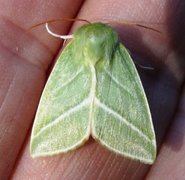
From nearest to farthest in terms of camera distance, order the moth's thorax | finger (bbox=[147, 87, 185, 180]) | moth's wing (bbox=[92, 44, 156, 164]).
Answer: moth's wing (bbox=[92, 44, 156, 164]), the moth's thorax, finger (bbox=[147, 87, 185, 180])

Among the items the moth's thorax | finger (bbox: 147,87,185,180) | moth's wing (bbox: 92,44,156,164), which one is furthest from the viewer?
finger (bbox: 147,87,185,180)

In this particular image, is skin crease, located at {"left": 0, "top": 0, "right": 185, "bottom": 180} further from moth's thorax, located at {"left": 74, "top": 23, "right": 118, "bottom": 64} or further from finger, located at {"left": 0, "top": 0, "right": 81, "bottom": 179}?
moth's thorax, located at {"left": 74, "top": 23, "right": 118, "bottom": 64}

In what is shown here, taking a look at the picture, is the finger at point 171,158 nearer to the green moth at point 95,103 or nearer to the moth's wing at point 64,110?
the green moth at point 95,103

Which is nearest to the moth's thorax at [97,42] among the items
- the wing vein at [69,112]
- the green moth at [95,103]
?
the green moth at [95,103]

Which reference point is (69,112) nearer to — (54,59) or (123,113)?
(123,113)

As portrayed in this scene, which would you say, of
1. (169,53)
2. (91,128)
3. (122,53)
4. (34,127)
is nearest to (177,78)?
(169,53)

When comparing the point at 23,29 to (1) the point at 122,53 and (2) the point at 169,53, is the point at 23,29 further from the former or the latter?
(2) the point at 169,53

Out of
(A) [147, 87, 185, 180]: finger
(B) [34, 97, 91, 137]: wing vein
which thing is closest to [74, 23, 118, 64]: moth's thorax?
(B) [34, 97, 91, 137]: wing vein
